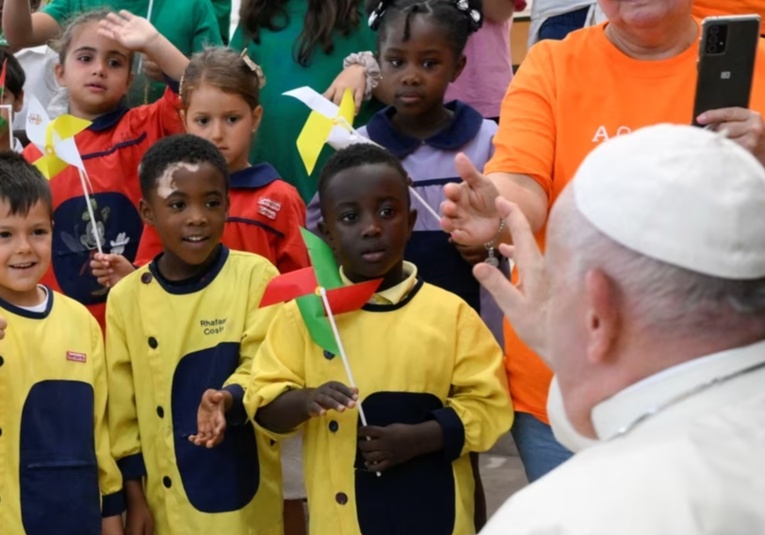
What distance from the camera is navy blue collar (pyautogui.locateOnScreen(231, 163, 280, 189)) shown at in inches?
168

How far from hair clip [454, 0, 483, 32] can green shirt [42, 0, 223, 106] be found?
1.21 metres

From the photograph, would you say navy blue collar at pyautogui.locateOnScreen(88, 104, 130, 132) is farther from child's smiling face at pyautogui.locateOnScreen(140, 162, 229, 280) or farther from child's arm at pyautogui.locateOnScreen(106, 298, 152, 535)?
child's arm at pyautogui.locateOnScreen(106, 298, 152, 535)

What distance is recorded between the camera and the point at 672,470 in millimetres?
1553

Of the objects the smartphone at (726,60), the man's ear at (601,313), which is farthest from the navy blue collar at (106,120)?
the man's ear at (601,313)

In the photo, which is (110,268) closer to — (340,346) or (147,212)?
(147,212)

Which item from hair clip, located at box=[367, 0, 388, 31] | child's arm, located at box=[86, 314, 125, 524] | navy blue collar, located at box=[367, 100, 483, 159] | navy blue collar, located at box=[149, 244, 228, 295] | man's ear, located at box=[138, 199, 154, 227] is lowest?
child's arm, located at box=[86, 314, 125, 524]

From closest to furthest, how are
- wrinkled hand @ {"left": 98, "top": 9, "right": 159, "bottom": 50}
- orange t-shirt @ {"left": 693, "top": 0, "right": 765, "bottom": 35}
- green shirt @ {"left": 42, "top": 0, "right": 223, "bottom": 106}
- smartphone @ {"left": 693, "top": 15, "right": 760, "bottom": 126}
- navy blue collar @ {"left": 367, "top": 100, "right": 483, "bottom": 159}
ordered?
smartphone @ {"left": 693, "top": 15, "right": 760, "bottom": 126} → orange t-shirt @ {"left": 693, "top": 0, "right": 765, "bottom": 35} → navy blue collar @ {"left": 367, "top": 100, "right": 483, "bottom": 159} → wrinkled hand @ {"left": 98, "top": 9, "right": 159, "bottom": 50} → green shirt @ {"left": 42, "top": 0, "right": 223, "bottom": 106}

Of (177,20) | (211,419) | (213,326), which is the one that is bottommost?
(211,419)

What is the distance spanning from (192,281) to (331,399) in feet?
2.62

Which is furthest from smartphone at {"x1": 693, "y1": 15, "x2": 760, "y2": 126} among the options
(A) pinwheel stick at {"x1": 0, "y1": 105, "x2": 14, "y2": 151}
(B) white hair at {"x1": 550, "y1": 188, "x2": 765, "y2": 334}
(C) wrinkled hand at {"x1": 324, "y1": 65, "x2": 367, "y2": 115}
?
(A) pinwheel stick at {"x1": 0, "y1": 105, "x2": 14, "y2": 151}

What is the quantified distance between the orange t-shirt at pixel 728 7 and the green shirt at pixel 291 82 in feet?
4.44

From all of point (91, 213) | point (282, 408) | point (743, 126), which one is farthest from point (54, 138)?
point (743, 126)

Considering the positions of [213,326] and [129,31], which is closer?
[213,326]

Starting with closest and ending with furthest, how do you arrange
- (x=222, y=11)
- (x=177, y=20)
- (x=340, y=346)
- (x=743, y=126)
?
(x=743, y=126) < (x=340, y=346) < (x=177, y=20) < (x=222, y=11)
